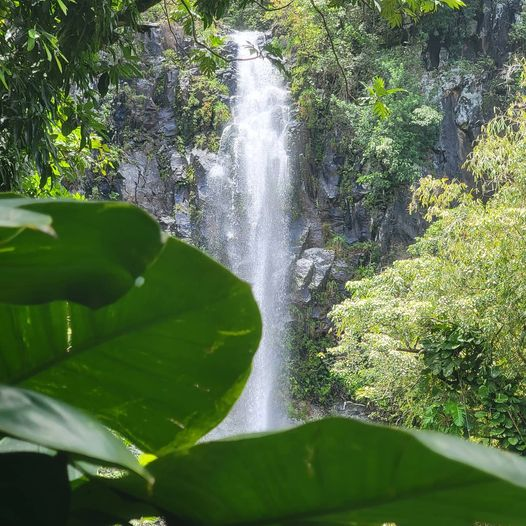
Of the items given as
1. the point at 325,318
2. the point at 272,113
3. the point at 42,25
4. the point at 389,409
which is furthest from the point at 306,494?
the point at 272,113

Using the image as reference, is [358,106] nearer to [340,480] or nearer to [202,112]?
[202,112]

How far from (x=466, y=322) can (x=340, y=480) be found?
490cm

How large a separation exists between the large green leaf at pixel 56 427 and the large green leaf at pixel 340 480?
0.09 ft

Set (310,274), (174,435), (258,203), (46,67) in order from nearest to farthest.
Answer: (174,435), (46,67), (310,274), (258,203)

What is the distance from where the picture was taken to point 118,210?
0.17 metres

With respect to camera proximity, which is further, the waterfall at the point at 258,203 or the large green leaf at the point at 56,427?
the waterfall at the point at 258,203

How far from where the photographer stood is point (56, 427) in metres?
0.17

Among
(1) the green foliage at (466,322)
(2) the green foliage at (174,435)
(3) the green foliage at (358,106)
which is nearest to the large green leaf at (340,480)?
(2) the green foliage at (174,435)

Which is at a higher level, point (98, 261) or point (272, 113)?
point (98, 261)

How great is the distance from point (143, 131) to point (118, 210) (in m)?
10.1

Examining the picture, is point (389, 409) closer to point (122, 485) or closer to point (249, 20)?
point (122, 485)

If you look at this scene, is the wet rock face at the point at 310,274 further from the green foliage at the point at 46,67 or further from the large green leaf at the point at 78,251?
the large green leaf at the point at 78,251

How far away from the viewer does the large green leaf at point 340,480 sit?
0.16m

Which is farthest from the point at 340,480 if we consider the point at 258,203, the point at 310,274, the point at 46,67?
the point at 258,203
